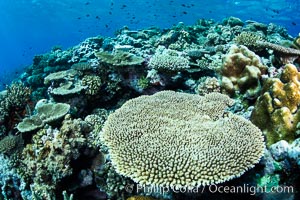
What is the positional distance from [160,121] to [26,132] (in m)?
3.23

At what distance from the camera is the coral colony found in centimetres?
341

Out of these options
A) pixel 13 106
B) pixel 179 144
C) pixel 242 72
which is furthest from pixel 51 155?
pixel 242 72

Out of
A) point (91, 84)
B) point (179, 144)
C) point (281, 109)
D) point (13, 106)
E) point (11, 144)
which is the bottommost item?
point (11, 144)

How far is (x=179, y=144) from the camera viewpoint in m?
3.61

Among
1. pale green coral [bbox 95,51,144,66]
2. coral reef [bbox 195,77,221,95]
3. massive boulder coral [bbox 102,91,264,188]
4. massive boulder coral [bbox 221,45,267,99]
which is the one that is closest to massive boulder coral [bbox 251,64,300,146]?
massive boulder coral [bbox 102,91,264,188]

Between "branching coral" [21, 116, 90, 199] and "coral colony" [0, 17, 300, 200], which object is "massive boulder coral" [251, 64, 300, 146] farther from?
"branching coral" [21, 116, 90, 199]

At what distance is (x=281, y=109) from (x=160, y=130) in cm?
178

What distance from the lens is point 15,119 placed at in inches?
278

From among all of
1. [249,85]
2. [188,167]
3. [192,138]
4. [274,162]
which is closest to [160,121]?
[192,138]

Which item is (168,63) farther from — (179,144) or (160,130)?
(179,144)

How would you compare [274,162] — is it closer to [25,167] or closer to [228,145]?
[228,145]

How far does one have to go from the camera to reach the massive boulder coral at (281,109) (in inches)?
151

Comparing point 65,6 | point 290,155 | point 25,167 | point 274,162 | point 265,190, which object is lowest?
point 25,167

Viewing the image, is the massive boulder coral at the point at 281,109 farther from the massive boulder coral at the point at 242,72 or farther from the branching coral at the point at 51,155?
the branching coral at the point at 51,155
